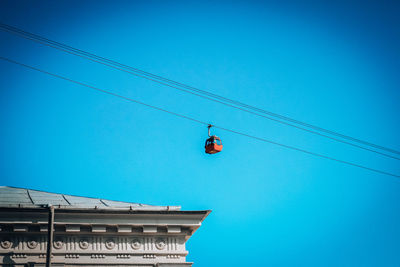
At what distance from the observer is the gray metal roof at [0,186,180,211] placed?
751 inches

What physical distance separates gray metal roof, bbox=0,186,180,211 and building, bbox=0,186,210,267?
0.28 ft

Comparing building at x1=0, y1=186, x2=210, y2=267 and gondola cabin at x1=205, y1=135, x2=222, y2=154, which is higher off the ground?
gondola cabin at x1=205, y1=135, x2=222, y2=154

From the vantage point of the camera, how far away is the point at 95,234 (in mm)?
18578

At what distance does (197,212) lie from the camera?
18844mm

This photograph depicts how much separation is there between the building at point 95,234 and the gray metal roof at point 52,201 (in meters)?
0.08

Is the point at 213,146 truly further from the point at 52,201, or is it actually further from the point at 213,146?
the point at 52,201

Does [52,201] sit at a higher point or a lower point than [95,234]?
higher

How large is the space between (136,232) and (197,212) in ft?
8.71

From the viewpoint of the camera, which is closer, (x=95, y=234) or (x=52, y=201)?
(x=95, y=234)

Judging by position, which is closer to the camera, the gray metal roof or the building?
the building

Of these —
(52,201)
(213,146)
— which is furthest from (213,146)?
(52,201)

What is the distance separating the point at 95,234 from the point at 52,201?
3.00 m

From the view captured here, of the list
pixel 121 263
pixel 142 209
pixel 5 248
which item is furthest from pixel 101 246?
pixel 5 248

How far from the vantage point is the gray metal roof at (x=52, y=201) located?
1908 centimetres
